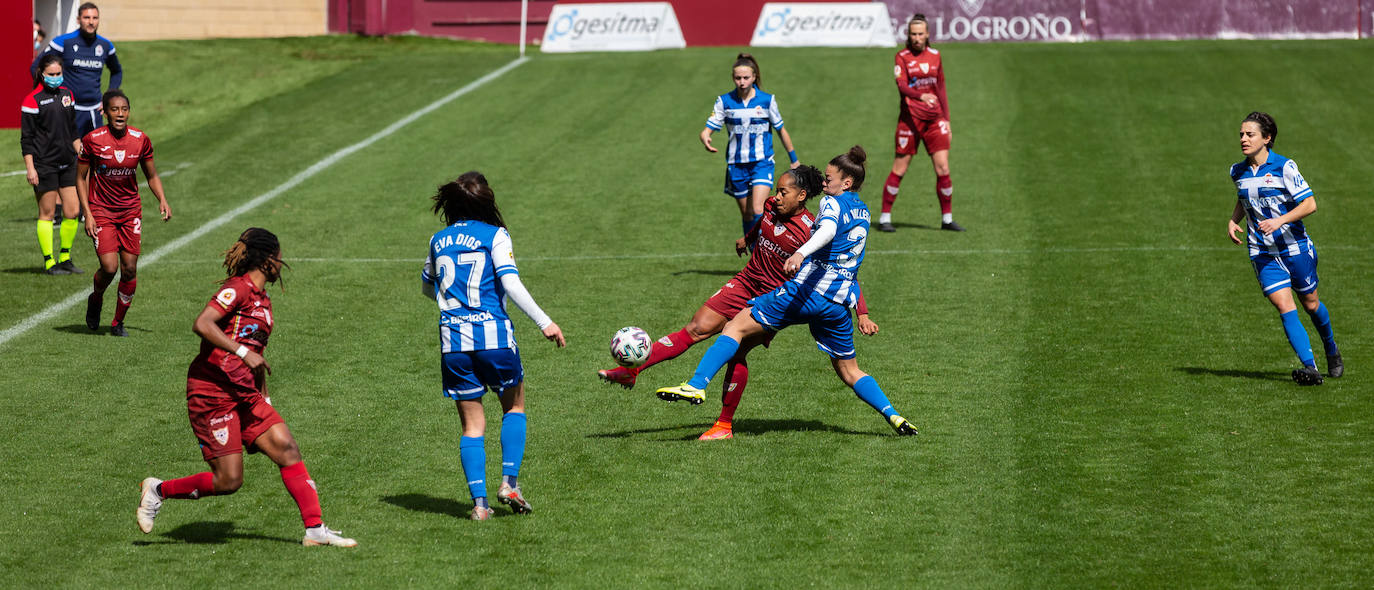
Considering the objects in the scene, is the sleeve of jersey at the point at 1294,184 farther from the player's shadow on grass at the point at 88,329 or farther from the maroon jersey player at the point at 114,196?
the player's shadow on grass at the point at 88,329

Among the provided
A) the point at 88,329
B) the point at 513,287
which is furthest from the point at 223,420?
the point at 88,329

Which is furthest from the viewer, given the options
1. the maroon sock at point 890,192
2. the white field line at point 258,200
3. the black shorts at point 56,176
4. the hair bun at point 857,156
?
the maroon sock at point 890,192

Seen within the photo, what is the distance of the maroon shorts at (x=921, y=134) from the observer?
18.0m

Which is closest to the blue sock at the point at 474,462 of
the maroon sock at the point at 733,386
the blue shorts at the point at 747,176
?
the maroon sock at the point at 733,386

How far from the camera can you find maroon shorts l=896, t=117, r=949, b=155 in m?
18.0

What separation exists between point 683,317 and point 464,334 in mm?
6212

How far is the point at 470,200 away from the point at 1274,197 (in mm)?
6556

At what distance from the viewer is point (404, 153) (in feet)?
75.4

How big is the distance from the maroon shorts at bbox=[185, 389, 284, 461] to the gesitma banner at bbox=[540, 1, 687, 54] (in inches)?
992

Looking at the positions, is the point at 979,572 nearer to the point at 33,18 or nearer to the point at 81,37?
the point at 81,37

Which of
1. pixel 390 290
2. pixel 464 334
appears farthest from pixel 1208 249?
pixel 464 334

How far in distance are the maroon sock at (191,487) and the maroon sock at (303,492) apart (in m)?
0.42

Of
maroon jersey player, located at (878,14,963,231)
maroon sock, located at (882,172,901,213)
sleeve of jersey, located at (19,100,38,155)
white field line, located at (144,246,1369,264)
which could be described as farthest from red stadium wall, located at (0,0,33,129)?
maroon jersey player, located at (878,14,963,231)

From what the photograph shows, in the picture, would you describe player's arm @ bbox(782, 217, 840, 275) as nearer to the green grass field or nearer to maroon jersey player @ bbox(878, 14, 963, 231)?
the green grass field
